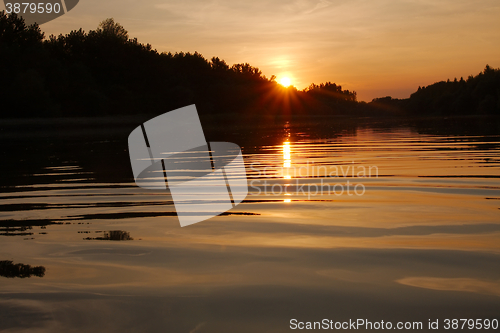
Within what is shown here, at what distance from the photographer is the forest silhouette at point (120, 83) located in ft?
194

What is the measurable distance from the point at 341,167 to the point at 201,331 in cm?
664

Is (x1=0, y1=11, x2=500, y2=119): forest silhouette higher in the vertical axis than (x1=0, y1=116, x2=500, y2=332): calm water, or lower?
higher

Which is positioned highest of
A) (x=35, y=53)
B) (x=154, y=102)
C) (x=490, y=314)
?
(x=35, y=53)

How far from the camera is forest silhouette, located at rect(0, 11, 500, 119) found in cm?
5900

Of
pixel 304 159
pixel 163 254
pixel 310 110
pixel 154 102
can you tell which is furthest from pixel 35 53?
pixel 310 110

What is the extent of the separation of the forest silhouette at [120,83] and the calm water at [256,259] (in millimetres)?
58018

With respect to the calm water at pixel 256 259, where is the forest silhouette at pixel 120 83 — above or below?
above

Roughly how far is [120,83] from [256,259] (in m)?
81.5

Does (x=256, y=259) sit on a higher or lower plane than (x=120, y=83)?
lower

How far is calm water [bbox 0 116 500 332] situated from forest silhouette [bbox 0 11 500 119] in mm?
58018

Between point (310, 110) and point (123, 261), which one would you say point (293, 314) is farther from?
point (310, 110)

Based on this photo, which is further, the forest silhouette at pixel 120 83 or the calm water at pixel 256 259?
the forest silhouette at pixel 120 83

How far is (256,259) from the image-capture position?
320 centimetres

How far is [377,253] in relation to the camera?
3.25 metres
